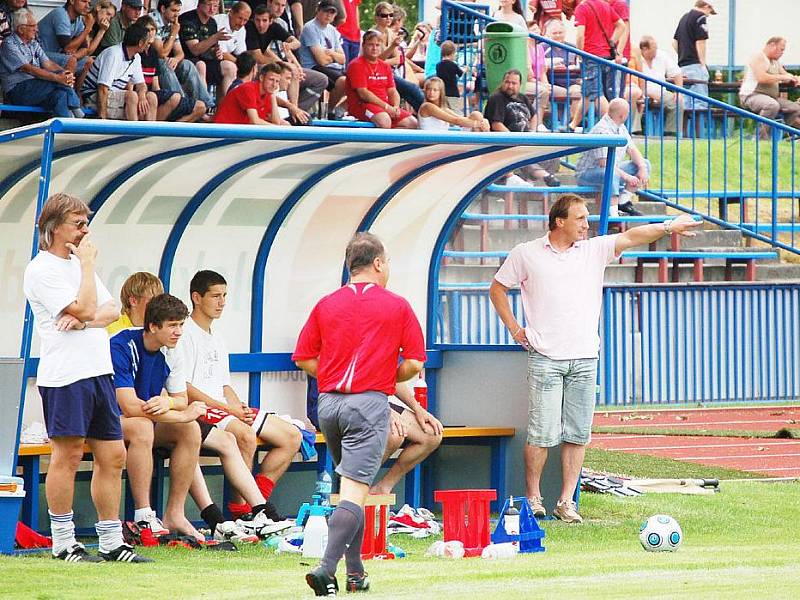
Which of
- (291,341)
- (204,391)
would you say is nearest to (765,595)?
(204,391)

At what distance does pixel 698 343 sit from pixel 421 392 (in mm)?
8482

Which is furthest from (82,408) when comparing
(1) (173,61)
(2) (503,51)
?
(2) (503,51)

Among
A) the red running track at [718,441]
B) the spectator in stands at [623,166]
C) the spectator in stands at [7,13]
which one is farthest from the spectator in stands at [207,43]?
the red running track at [718,441]

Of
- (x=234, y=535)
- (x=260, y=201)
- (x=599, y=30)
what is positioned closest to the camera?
(x=234, y=535)

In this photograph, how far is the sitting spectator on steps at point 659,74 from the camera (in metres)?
20.2

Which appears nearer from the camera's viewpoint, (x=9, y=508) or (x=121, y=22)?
(x=9, y=508)

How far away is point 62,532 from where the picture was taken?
26.2 ft

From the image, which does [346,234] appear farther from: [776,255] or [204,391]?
[776,255]

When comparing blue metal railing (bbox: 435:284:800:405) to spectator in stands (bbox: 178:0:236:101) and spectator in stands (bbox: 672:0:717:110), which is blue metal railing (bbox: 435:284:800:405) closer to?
spectator in stands (bbox: 178:0:236:101)

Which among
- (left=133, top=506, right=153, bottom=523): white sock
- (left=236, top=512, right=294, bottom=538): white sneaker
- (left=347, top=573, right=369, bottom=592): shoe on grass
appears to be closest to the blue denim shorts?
(left=236, top=512, right=294, bottom=538): white sneaker

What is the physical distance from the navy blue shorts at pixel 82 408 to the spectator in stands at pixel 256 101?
7614 mm

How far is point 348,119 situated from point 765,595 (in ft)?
36.7

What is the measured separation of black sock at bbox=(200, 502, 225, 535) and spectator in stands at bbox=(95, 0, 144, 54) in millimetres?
6768

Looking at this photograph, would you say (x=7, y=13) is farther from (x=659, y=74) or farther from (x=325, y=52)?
(x=659, y=74)
